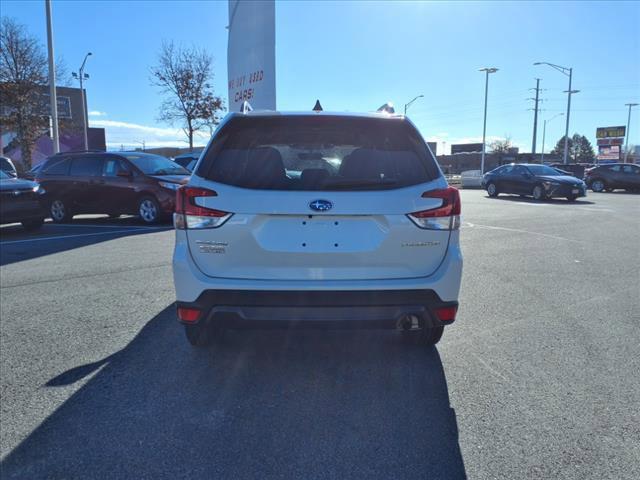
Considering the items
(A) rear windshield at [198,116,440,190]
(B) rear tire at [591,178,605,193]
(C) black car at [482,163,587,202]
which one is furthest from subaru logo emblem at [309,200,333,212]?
(B) rear tire at [591,178,605,193]

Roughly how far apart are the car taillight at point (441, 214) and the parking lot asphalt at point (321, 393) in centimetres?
113

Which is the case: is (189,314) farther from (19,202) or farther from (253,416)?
(19,202)

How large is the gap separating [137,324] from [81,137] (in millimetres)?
48495

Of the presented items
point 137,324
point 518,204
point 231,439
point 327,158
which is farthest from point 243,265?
point 518,204

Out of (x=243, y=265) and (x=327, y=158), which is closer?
(x=243, y=265)

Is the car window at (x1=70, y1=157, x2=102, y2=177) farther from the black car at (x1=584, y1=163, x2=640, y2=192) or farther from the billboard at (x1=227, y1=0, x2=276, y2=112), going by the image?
the black car at (x1=584, y1=163, x2=640, y2=192)

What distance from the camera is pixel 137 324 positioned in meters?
4.62

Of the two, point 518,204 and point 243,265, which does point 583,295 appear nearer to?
point 243,265

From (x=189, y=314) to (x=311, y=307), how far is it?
817 mm

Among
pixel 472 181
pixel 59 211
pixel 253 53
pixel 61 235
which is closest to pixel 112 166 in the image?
pixel 59 211

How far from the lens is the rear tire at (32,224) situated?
36.3 feet

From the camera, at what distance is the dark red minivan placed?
459 inches

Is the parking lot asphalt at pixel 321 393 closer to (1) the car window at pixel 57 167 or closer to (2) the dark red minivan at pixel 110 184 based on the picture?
(2) the dark red minivan at pixel 110 184

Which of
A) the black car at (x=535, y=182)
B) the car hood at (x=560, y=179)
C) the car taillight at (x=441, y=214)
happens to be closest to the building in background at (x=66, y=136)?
the black car at (x=535, y=182)
